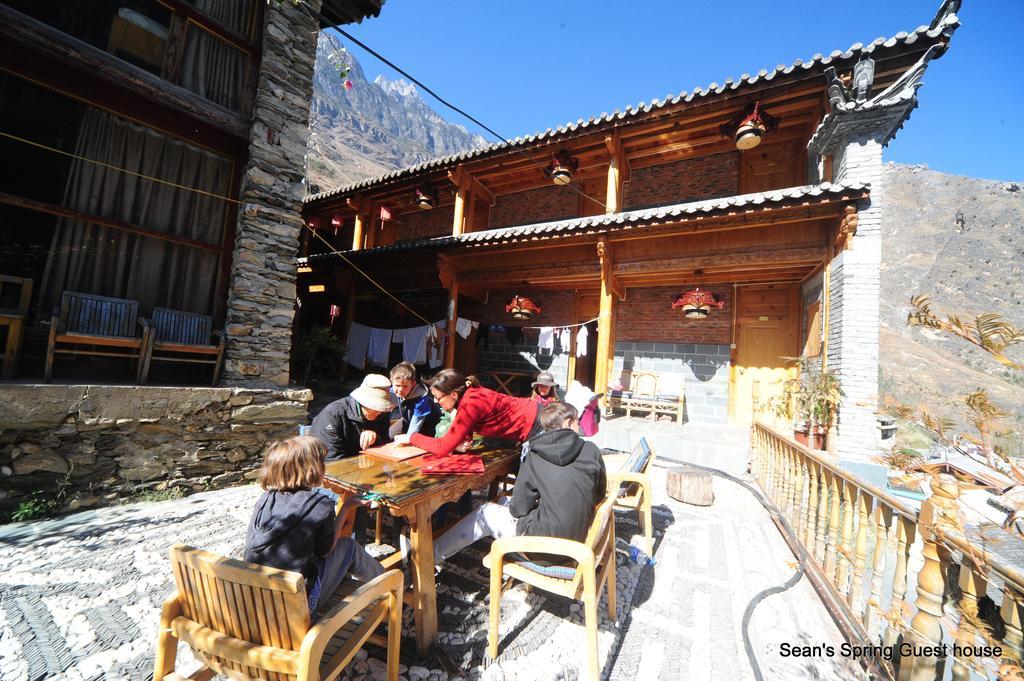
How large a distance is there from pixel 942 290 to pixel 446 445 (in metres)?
49.1

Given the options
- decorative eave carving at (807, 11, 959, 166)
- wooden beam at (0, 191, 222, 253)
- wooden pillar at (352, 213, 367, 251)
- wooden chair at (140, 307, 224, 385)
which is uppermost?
decorative eave carving at (807, 11, 959, 166)

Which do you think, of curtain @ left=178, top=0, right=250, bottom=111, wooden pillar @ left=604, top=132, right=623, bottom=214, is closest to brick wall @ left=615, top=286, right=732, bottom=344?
wooden pillar @ left=604, top=132, right=623, bottom=214

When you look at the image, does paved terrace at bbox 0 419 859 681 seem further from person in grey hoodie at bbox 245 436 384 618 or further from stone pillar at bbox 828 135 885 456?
stone pillar at bbox 828 135 885 456

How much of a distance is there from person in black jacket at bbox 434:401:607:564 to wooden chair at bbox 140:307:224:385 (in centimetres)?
390

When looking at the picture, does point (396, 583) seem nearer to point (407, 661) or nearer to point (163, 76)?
point (407, 661)

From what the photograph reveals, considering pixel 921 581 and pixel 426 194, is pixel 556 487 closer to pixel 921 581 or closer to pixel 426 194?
pixel 921 581

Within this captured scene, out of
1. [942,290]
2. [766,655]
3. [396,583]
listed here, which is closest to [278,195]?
[396,583]

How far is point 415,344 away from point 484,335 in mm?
2140

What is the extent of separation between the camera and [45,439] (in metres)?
3.54

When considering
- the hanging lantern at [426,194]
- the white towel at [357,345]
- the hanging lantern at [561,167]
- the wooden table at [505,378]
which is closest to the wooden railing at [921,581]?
the hanging lantern at [561,167]

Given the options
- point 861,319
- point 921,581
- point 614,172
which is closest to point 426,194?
point 614,172

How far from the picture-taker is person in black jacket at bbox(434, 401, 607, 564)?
2287mm

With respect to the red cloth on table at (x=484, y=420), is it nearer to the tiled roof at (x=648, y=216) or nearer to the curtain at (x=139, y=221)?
the curtain at (x=139, y=221)

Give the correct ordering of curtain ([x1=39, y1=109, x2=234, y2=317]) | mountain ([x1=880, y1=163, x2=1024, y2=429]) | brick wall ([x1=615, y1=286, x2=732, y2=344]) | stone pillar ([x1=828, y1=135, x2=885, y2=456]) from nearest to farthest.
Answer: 1. curtain ([x1=39, y1=109, x2=234, y2=317])
2. stone pillar ([x1=828, y1=135, x2=885, y2=456])
3. brick wall ([x1=615, y1=286, x2=732, y2=344])
4. mountain ([x1=880, y1=163, x2=1024, y2=429])
